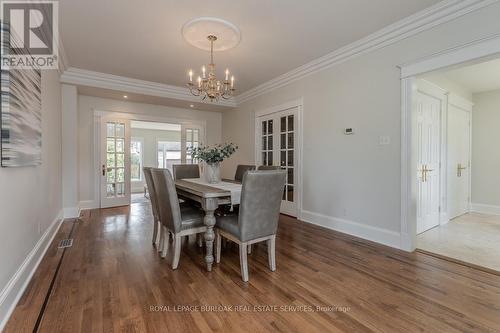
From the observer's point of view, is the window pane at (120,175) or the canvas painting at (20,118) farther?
the window pane at (120,175)

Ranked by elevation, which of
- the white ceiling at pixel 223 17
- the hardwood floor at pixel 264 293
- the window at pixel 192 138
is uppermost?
the white ceiling at pixel 223 17

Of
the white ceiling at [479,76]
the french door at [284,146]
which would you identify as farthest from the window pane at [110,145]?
the white ceiling at [479,76]

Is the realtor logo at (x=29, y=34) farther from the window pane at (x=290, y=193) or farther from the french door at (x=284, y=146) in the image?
the window pane at (x=290, y=193)

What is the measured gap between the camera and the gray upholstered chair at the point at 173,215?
2.25 metres

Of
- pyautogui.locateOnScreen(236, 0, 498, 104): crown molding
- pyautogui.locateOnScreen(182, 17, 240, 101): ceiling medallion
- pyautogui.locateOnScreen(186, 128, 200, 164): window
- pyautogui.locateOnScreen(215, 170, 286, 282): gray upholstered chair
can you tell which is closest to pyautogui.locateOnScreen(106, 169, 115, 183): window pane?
pyautogui.locateOnScreen(186, 128, 200, 164): window

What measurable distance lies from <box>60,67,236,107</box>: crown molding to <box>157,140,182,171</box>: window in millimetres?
4733

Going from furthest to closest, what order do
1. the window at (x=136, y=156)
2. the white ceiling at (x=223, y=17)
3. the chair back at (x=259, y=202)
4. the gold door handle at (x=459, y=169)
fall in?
1. the window at (x=136, y=156)
2. the gold door handle at (x=459, y=169)
3. the white ceiling at (x=223, y=17)
4. the chair back at (x=259, y=202)

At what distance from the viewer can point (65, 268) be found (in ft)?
7.68

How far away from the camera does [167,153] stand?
31.9ft

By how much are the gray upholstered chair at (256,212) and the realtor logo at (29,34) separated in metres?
1.94

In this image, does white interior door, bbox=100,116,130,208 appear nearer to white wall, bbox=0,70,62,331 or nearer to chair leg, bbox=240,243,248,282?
white wall, bbox=0,70,62,331

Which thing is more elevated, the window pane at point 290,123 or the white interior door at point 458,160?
the window pane at point 290,123

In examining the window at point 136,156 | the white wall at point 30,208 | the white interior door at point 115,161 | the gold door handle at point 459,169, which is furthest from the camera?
the window at point 136,156

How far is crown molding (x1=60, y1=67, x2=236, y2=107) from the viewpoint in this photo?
4.13m
